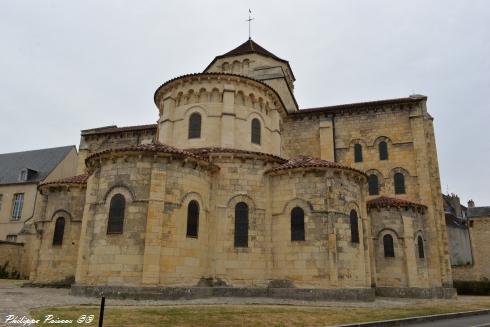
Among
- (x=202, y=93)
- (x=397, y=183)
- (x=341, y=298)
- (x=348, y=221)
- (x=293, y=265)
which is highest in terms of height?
(x=202, y=93)

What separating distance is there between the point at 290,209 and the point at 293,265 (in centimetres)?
266

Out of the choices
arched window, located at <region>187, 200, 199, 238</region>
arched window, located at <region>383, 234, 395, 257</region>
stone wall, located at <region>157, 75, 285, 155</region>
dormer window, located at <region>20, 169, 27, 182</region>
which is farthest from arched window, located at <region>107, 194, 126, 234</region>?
dormer window, located at <region>20, 169, 27, 182</region>

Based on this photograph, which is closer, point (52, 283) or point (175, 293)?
point (175, 293)

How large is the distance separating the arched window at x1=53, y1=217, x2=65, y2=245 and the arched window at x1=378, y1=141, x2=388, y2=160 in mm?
20697

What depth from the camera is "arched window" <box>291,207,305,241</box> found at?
18500mm

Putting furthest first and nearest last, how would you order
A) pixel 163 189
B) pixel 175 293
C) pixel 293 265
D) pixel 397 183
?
pixel 397 183, pixel 293 265, pixel 163 189, pixel 175 293

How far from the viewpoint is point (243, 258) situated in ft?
60.5

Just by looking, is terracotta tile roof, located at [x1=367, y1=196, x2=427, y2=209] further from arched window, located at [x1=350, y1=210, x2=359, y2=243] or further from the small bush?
the small bush

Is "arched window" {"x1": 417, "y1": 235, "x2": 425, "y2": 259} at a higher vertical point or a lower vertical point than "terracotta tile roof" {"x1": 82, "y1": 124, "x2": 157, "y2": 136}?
lower

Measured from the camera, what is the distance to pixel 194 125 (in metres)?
22.4

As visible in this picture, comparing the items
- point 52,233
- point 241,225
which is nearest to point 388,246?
point 241,225

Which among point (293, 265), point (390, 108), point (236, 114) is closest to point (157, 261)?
point (293, 265)

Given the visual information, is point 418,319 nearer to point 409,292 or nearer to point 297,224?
point 297,224

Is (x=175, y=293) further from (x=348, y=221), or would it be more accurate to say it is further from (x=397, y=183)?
(x=397, y=183)
